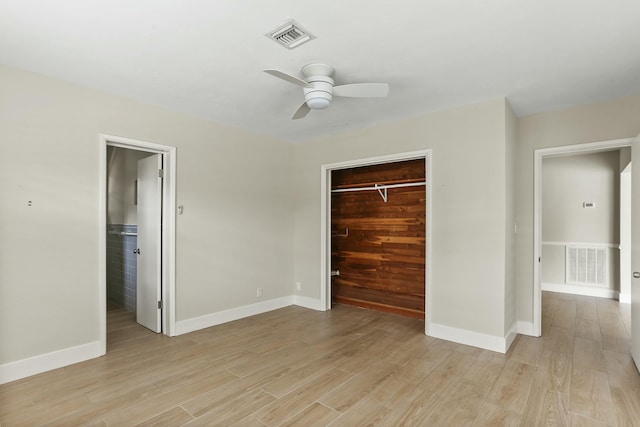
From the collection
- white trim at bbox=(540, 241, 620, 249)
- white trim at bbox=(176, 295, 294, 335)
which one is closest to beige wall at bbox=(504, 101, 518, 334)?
white trim at bbox=(176, 295, 294, 335)

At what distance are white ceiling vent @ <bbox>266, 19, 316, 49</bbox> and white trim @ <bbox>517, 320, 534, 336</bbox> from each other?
148 inches

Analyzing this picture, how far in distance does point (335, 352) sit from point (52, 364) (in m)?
2.48

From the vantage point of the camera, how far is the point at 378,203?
4.85 m

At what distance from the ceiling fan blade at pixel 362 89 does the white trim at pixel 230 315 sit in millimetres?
2989

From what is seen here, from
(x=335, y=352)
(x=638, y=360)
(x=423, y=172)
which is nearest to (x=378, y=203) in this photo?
(x=423, y=172)

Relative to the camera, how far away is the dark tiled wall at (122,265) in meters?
4.61

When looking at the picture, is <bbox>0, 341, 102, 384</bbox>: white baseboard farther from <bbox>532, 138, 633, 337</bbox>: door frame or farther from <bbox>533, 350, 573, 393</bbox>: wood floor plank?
<bbox>532, 138, 633, 337</bbox>: door frame

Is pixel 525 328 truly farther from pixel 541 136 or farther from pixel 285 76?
pixel 285 76

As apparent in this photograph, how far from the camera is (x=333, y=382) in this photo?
8.84 ft

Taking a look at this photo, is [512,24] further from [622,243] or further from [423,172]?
[622,243]

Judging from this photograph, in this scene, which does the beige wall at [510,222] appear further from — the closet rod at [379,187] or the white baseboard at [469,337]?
the closet rod at [379,187]

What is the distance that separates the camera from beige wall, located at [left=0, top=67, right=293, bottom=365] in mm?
2717

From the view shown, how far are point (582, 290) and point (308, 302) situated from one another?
489cm

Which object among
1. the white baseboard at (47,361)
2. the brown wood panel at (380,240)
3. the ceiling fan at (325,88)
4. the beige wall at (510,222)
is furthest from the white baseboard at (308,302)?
the ceiling fan at (325,88)
